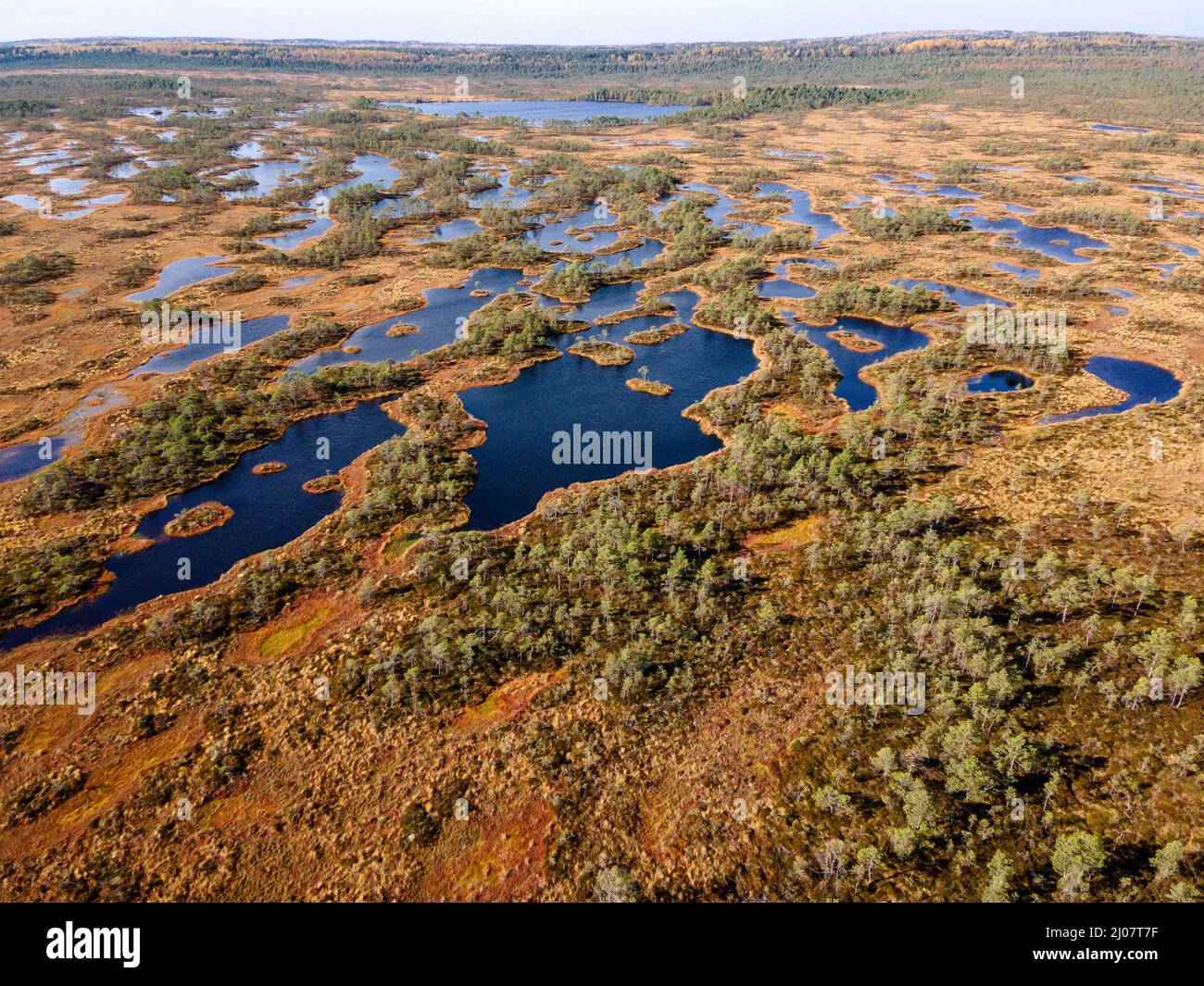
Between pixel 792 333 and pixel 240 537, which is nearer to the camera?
pixel 240 537

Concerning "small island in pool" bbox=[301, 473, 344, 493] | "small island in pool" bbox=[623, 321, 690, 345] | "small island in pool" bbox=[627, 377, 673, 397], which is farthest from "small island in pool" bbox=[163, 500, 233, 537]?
"small island in pool" bbox=[623, 321, 690, 345]

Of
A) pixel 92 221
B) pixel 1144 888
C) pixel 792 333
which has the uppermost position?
pixel 92 221

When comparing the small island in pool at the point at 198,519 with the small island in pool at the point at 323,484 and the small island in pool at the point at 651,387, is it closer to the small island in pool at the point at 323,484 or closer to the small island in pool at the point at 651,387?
the small island in pool at the point at 323,484

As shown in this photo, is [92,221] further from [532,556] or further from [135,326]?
[532,556]

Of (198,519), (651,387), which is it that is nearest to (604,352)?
(651,387)

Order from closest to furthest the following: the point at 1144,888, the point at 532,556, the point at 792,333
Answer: the point at 1144,888
the point at 532,556
the point at 792,333

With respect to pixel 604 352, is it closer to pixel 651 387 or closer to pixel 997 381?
pixel 651 387

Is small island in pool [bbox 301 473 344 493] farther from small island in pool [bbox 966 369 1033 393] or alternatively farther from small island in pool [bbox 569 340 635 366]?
small island in pool [bbox 966 369 1033 393]
